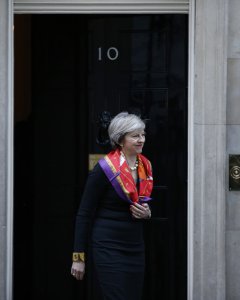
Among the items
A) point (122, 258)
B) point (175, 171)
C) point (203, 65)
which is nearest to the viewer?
point (122, 258)

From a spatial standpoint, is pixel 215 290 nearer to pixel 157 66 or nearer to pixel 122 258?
pixel 122 258

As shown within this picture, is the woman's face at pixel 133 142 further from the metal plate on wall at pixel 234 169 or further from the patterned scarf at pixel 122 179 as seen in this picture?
the metal plate on wall at pixel 234 169

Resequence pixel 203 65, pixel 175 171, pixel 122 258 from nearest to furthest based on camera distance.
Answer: pixel 122 258 < pixel 203 65 < pixel 175 171

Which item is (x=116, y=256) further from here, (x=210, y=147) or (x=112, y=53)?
(x=112, y=53)

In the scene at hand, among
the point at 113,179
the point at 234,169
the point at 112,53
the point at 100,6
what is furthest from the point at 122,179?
the point at 112,53

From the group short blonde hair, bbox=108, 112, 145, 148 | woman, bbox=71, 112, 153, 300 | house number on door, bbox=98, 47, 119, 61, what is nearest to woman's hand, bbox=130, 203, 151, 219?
woman, bbox=71, 112, 153, 300

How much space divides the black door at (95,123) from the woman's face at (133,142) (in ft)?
4.88

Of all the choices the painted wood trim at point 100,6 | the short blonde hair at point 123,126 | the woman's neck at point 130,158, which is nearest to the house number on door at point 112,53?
the painted wood trim at point 100,6

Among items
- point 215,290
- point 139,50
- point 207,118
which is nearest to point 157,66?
point 139,50

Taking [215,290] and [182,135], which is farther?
[182,135]

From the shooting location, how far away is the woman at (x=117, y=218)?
176 inches

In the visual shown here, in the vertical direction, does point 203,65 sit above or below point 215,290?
above

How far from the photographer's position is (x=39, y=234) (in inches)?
246

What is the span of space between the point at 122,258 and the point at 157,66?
7.08 feet
